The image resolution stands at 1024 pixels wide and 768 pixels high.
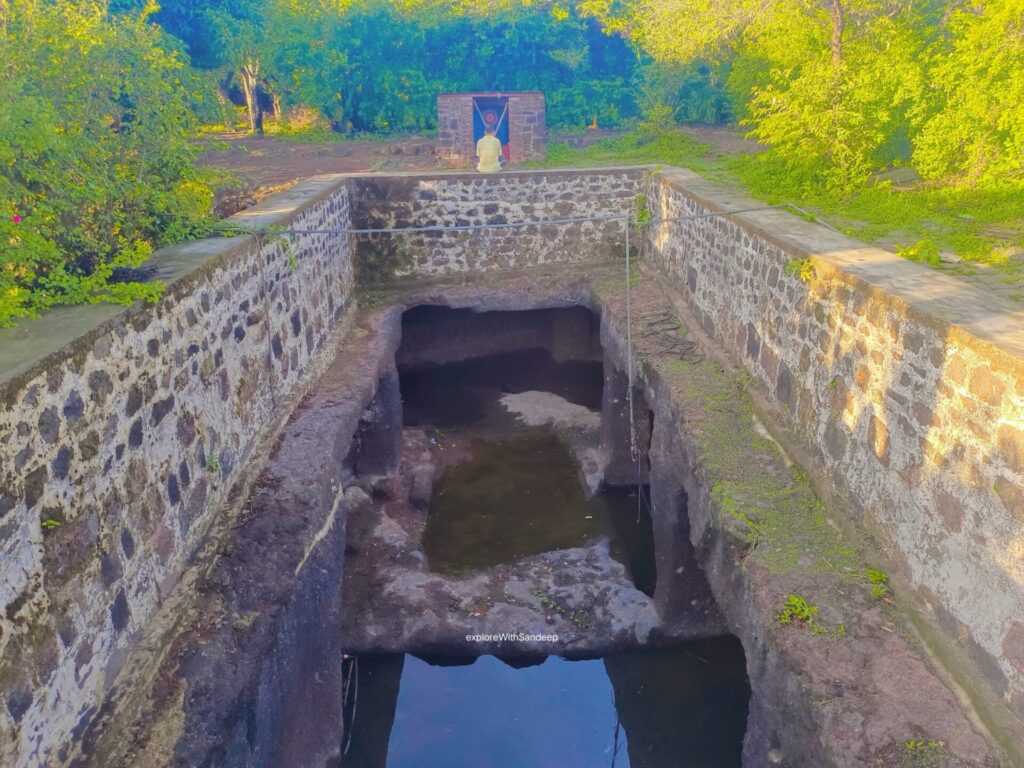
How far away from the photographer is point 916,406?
3924 millimetres

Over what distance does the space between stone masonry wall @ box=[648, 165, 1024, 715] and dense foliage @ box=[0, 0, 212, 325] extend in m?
4.03

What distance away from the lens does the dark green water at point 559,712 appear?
6301 millimetres

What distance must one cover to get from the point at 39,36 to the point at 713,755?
24.6 feet

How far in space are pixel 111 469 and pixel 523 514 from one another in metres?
6.54

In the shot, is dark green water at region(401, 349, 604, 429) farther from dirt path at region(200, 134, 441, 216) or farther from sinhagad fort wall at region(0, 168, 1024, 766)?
sinhagad fort wall at region(0, 168, 1024, 766)

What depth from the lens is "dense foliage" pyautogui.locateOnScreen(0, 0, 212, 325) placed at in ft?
12.9

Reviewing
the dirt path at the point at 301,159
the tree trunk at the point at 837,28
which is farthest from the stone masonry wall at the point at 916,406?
the dirt path at the point at 301,159

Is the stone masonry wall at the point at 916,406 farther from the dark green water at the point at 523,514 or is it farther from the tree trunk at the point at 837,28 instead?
the tree trunk at the point at 837,28

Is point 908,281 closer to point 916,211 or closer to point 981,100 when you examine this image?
point 916,211

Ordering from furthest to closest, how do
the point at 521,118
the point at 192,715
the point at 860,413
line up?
the point at 521,118 < the point at 860,413 < the point at 192,715

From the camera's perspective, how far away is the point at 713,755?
247 inches

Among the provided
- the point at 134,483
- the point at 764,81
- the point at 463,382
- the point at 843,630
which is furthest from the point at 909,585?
the point at 764,81

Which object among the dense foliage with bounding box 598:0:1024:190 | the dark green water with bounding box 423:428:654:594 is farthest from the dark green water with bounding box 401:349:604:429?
the dense foliage with bounding box 598:0:1024:190

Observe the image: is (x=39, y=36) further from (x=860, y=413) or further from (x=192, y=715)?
(x=860, y=413)
